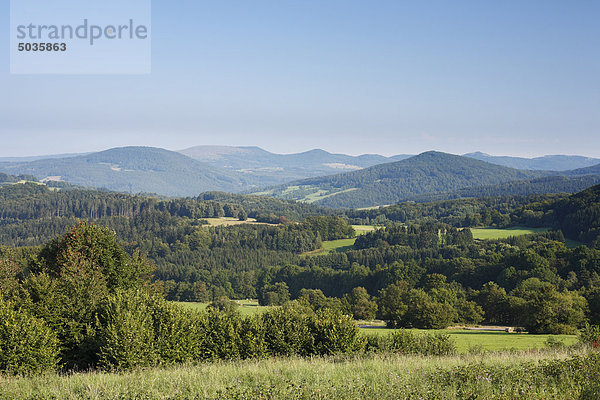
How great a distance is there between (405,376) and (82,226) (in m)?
36.7

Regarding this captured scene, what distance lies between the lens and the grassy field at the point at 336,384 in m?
12.6

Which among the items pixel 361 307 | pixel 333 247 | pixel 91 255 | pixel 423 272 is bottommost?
pixel 333 247

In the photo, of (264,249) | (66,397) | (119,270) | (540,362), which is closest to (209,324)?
(66,397)

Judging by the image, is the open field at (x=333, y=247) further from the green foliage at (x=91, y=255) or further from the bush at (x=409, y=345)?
the bush at (x=409, y=345)

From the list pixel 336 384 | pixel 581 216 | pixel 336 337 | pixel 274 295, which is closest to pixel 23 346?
Answer: pixel 336 337

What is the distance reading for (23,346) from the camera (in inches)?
816

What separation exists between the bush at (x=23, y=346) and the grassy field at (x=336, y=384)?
490cm

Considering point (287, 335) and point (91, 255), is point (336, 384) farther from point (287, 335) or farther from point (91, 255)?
point (91, 255)

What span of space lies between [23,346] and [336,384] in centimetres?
1518

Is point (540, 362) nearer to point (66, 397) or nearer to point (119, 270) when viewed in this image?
point (66, 397)

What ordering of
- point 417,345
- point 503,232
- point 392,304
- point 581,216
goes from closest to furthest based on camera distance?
point 417,345
point 392,304
point 581,216
point 503,232

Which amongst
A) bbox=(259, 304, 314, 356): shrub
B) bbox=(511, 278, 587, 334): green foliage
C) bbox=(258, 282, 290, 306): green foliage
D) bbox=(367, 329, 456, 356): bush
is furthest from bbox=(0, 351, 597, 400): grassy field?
bbox=(258, 282, 290, 306): green foliage

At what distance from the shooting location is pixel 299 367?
16828mm

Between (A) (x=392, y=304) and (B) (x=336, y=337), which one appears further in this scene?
(A) (x=392, y=304)
